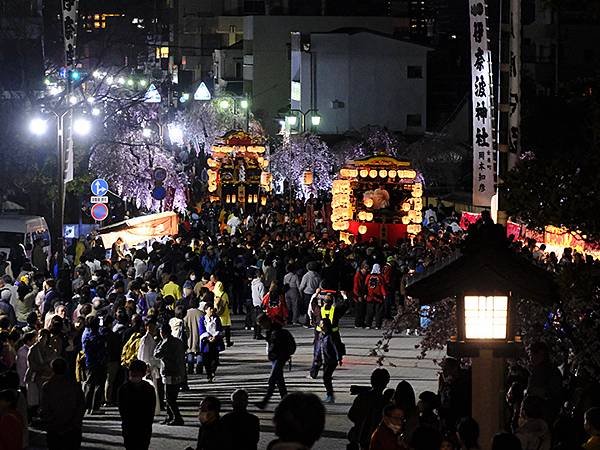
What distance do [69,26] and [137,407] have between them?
17124 mm

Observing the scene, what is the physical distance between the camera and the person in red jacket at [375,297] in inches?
1149

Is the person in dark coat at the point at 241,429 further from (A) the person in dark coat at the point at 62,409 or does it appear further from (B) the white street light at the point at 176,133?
(B) the white street light at the point at 176,133

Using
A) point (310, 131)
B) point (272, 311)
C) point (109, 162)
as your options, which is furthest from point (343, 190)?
point (310, 131)

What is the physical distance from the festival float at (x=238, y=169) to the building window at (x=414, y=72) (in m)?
15.1

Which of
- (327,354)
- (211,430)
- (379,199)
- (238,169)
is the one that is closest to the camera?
(211,430)

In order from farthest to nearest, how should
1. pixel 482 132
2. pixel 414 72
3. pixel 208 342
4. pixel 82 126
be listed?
1. pixel 414 72
2. pixel 82 126
3. pixel 208 342
4. pixel 482 132

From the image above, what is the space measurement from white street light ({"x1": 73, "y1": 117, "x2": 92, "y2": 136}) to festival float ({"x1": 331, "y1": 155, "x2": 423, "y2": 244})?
348 inches

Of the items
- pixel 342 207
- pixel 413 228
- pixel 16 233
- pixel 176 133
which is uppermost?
pixel 176 133

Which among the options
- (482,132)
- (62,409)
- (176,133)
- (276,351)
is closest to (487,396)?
(62,409)

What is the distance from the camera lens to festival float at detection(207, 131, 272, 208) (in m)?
61.7

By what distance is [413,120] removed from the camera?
76.0 m

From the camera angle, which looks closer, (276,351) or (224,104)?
(276,351)

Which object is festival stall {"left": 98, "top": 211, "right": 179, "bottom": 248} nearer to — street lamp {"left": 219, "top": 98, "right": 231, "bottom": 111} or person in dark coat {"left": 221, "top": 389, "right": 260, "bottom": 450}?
person in dark coat {"left": 221, "top": 389, "right": 260, "bottom": 450}

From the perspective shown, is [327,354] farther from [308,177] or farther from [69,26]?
[308,177]
